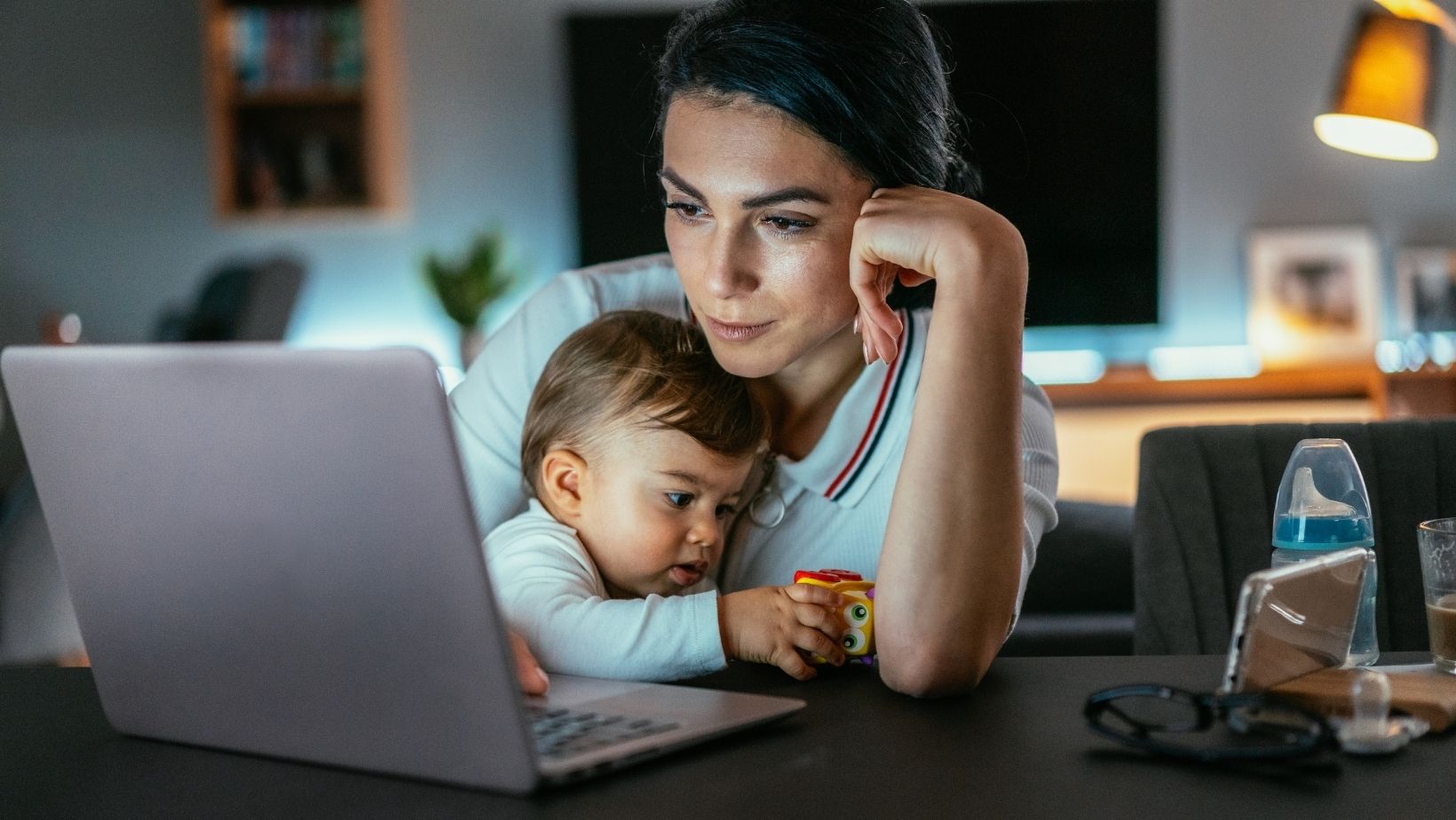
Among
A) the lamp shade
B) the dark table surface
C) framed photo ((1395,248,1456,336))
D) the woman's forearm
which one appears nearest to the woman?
the woman's forearm

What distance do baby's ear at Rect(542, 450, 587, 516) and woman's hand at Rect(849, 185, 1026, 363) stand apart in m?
0.27

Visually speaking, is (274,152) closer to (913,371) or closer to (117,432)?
(913,371)

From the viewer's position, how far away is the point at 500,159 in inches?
190

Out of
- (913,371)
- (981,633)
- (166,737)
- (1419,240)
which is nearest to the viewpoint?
(166,737)

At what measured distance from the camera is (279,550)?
2.39 ft

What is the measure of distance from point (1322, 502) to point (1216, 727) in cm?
29

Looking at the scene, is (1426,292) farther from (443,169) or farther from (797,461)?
(797,461)

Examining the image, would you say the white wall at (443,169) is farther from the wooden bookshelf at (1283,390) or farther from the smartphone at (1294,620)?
the smartphone at (1294,620)

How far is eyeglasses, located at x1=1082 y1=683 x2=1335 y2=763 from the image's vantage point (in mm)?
727

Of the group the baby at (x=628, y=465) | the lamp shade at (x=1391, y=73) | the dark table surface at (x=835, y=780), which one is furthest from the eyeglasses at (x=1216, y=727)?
the lamp shade at (x=1391, y=73)

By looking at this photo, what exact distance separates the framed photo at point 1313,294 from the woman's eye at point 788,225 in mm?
3777

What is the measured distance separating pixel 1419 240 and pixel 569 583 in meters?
4.41

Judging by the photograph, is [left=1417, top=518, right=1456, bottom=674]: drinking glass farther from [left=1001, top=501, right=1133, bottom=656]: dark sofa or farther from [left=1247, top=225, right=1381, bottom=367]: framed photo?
[left=1247, top=225, right=1381, bottom=367]: framed photo

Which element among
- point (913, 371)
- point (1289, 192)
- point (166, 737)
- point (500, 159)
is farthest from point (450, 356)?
point (166, 737)
